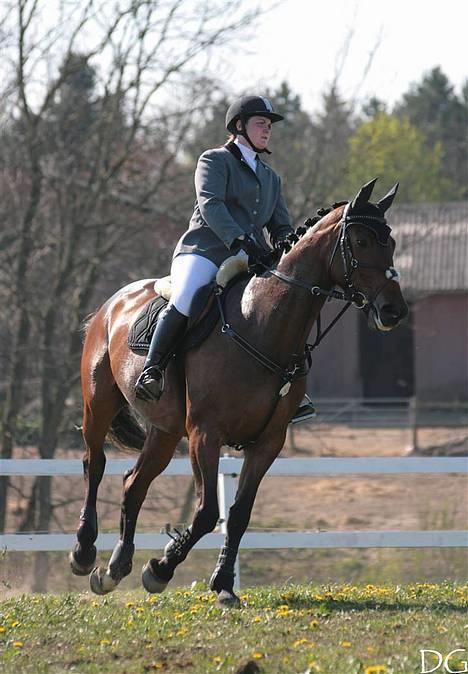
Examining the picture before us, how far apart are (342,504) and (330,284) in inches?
523

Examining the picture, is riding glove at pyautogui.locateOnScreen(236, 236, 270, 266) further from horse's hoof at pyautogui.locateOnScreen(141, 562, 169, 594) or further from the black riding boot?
horse's hoof at pyautogui.locateOnScreen(141, 562, 169, 594)

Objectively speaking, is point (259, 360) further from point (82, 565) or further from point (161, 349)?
point (82, 565)

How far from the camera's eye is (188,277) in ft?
25.3

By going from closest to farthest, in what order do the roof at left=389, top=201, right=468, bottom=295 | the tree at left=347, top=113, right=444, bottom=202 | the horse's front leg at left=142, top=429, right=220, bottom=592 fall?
the horse's front leg at left=142, top=429, right=220, bottom=592 → the tree at left=347, top=113, right=444, bottom=202 → the roof at left=389, top=201, right=468, bottom=295

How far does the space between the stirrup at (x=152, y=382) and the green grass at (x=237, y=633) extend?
132cm

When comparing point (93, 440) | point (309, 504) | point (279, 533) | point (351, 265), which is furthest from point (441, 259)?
point (351, 265)

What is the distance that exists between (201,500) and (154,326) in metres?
1.26

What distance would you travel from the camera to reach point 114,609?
7.71m

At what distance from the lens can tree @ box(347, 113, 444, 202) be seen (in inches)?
882

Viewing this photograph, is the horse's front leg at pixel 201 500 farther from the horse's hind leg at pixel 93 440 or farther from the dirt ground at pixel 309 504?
the dirt ground at pixel 309 504

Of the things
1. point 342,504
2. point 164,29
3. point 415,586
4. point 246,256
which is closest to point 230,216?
point 246,256

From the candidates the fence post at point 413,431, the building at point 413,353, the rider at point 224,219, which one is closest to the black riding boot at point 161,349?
the rider at point 224,219

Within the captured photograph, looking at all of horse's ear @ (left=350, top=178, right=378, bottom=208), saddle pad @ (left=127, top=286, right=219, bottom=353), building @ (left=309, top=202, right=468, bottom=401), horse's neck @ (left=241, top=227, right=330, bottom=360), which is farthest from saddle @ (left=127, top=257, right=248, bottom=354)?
building @ (left=309, top=202, right=468, bottom=401)

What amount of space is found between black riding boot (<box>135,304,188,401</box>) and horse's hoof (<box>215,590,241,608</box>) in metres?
1.28
